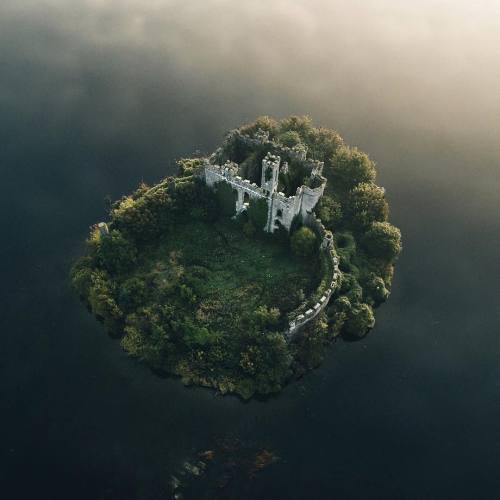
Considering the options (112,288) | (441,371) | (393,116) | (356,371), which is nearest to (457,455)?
(441,371)

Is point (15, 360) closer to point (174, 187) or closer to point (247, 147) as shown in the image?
point (174, 187)

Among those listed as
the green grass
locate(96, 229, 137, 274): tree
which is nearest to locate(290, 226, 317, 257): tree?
the green grass

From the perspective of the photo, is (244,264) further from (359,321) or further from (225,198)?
(359,321)

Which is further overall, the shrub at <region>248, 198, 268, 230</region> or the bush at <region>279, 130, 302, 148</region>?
the bush at <region>279, 130, 302, 148</region>

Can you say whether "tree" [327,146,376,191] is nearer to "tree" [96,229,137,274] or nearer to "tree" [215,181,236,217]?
"tree" [215,181,236,217]

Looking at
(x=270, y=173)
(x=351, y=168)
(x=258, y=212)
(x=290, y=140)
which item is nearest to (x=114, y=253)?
(x=258, y=212)
